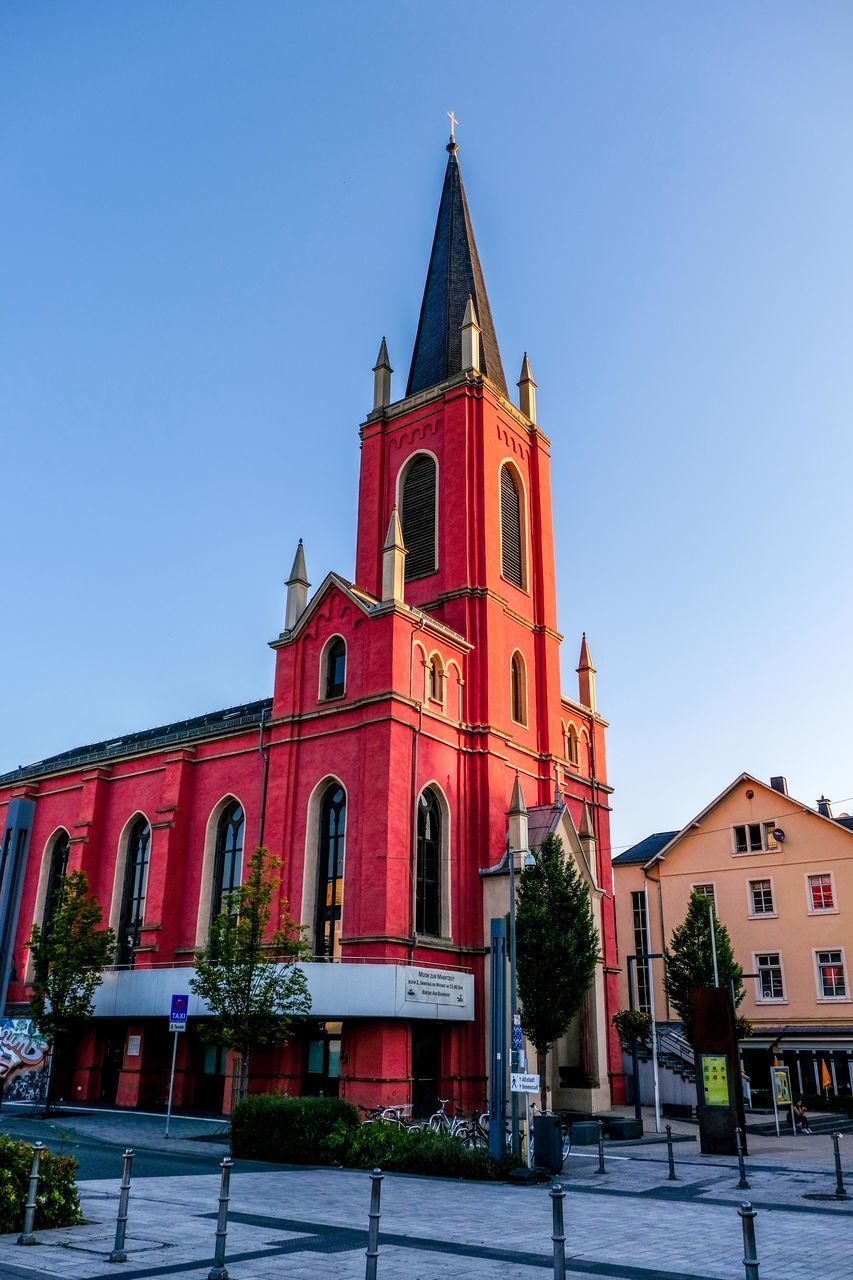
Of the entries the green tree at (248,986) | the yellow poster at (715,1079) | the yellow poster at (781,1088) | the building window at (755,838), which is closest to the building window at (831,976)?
the building window at (755,838)

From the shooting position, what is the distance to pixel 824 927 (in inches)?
1812

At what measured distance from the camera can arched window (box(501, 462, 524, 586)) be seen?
138 feet

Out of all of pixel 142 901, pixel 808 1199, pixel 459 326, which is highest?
pixel 459 326

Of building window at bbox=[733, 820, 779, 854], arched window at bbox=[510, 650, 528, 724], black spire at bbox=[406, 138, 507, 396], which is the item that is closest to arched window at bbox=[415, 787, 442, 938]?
arched window at bbox=[510, 650, 528, 724]

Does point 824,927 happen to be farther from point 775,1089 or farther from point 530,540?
point 530,540

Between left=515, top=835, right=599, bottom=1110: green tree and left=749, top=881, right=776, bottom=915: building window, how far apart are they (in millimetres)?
20556

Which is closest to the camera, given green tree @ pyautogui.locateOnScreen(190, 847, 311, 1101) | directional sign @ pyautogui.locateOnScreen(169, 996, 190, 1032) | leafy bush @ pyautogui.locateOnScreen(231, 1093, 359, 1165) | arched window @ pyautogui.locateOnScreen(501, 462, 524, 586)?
leafy bush @ pyautogui.locateOnScreen(231, 1093, 359, 1165)

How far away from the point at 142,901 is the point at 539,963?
704 inches

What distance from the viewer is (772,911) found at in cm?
4797

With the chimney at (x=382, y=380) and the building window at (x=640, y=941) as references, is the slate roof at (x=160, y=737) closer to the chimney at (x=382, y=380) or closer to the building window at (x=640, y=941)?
the chimney at (x=382, y=380)

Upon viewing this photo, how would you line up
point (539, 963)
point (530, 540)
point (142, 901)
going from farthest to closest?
point (530, 540)
point (142, 901)
point (539, 963)

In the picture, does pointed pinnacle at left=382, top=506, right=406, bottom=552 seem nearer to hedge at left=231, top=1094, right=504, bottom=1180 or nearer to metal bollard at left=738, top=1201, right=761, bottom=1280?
hedge at left=231, top=1094, right=504, bottom=1180

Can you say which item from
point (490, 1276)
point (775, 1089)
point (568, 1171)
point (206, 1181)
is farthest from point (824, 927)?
point (490, 1276)

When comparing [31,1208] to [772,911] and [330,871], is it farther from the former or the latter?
[772,911]
